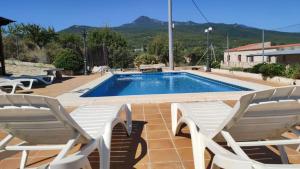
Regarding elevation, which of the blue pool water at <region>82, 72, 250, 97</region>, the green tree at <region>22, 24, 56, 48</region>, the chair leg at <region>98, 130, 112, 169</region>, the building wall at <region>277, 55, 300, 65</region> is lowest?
the blue pool water at <region>82, 72, 250, 97</region>

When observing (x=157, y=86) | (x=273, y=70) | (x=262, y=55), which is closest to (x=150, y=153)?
(x=273, y=70)

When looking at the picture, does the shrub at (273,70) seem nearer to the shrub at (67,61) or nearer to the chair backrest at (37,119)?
the chair backrest at (37,119)

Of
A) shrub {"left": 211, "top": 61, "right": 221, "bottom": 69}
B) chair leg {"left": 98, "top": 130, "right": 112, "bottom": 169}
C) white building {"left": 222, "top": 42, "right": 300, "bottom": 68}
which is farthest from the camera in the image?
white building {"left": 222, "top": 42, "right": 300, "bottom": 68}

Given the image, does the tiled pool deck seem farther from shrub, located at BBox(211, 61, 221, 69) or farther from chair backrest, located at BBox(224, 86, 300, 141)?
shrub, located at BBox(211, 61, 221, 69)

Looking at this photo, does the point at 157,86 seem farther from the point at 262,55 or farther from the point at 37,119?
the point at 262,55

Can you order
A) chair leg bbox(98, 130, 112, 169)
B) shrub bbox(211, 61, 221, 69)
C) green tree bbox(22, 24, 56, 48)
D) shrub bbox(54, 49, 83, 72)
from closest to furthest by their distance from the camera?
1. chair leg bbox(98, 130, 112, 169)
2. shrub bbox(54, 49, 83, 72)
3. shrub bbox(211, 61, 221, 69)
4. green tree bbox(22, 24, 56, 48)

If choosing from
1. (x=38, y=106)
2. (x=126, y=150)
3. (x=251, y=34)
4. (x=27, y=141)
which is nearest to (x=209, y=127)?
(x=126, y=150)

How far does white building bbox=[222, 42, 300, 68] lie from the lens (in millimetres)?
27734

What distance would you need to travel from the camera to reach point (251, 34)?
71250 mm

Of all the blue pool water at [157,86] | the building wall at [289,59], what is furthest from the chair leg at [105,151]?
the building wall at [289,59]

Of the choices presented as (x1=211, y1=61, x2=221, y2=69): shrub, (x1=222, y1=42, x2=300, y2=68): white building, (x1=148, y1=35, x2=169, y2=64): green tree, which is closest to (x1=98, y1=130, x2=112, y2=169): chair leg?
(x1=211, y1=61, x2=221, y2=69): shrub

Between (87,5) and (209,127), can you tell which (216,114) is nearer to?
(209,127)

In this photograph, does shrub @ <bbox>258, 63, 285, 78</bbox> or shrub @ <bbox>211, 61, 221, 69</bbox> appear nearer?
shrub @ <bbox>258, 63, 285, 78</bbox>

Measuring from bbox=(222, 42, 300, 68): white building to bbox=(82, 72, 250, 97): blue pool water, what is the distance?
12396 millimetres
